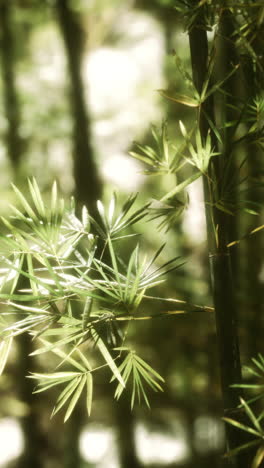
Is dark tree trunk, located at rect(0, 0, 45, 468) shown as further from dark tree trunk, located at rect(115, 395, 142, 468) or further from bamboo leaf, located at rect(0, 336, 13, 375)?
bamboo leaf, located at rect(0, 336, 13, 375)

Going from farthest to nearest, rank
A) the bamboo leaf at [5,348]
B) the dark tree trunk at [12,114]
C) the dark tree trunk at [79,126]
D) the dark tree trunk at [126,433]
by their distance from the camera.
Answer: the dark tree trunk at [12,114], the dark tree trunk at [126,433], the dark tree trunk at [79,126], the bamboo leaf at [5,348]

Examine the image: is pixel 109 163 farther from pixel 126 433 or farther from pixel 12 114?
pixel 126 433

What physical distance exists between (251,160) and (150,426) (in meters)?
4.24

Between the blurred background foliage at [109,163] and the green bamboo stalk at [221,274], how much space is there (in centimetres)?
192

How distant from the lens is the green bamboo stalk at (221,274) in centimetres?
76

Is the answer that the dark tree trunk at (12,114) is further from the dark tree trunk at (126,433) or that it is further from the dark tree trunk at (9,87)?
the dark tree trunk at (126,433)

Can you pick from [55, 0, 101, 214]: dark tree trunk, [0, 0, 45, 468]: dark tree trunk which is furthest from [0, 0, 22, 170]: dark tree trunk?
[55, 0, 101, 214]: dark tree trunk

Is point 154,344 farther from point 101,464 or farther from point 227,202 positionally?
point 227,202

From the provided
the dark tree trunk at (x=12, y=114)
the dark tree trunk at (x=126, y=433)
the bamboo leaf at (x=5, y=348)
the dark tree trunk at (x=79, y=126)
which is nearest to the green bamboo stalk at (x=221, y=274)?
the bamboo leaf at (x=5, y=348)

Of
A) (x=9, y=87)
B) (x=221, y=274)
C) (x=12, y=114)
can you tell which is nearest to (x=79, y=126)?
(x=12, y=114)

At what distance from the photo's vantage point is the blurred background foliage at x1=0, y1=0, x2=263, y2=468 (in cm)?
331

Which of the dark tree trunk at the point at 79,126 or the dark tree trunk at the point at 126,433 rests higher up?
the dark tree trunk at the point at 79,126

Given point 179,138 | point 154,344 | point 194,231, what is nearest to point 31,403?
point 154,344

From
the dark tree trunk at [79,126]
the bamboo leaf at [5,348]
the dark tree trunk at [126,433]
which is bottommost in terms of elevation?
the dark tree trunk at [126,433]
